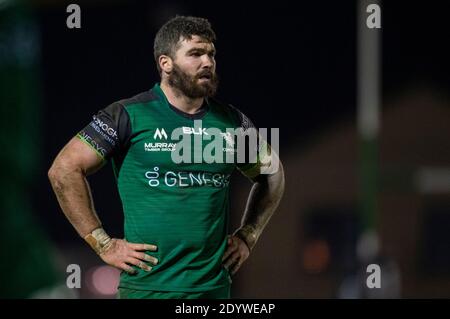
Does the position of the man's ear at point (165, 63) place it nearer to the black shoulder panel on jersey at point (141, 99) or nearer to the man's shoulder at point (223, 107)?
the black shoulder panel on jersey at point (141, 99)

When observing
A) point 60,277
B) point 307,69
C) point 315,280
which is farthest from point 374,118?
point 60,277

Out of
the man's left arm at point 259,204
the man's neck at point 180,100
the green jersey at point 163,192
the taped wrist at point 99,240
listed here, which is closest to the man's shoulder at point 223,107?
the man's neck at point 180,100

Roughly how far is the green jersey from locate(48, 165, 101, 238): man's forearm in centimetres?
20

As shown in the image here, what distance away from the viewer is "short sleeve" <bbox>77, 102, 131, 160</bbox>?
17.4 ft

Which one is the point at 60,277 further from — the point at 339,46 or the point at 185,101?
the point at 339,46

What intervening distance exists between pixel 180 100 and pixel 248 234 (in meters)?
1.10

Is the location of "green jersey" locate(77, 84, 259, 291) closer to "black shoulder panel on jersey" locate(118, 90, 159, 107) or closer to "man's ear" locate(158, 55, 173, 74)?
"black shoulder panel on jersey" locate(118, 90, 159, 107)

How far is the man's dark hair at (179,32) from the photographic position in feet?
17.5

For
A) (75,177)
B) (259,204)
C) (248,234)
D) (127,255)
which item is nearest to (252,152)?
(259,204)

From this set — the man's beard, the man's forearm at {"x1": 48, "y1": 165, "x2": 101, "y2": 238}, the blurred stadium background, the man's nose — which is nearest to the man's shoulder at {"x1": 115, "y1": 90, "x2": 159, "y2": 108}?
the man's beard

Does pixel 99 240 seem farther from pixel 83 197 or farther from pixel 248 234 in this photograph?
pixel 248 234

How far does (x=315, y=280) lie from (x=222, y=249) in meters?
16.8

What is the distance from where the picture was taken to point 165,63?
5.41 meters

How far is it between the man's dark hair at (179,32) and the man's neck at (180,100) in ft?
0.72
